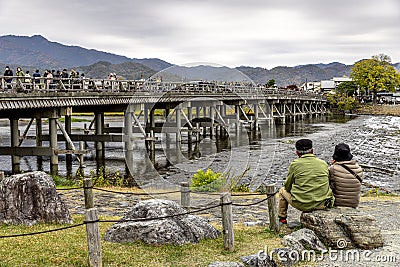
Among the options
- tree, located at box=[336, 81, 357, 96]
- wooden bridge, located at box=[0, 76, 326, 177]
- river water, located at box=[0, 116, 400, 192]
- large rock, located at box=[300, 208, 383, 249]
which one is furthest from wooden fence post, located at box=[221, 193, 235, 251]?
tree, located at box=[336, 81, 357, 96]

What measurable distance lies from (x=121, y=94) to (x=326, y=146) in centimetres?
1481

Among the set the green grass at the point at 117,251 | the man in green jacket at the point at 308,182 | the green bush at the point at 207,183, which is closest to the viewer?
the green grass at the point at 117,251

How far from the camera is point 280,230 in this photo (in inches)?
370

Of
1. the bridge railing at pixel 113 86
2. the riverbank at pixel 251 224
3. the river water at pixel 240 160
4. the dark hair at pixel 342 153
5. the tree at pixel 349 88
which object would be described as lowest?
the river water at pixel 240 160

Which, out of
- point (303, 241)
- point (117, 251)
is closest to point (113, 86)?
point (117, 251)

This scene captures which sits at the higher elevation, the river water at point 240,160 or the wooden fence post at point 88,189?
the wooden fence post at point 88,189

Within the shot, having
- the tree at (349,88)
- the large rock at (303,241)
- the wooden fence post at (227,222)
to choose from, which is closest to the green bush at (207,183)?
the large rock at (303,241)

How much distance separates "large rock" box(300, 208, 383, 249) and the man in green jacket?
0.28 meters

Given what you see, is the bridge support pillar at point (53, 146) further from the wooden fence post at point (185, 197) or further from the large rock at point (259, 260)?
the large rock at point (259, 260)

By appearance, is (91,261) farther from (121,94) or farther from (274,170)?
(121,94)

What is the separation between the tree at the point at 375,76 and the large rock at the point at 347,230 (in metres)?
89.4

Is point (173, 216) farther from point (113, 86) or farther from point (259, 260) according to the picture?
point (113, 86)

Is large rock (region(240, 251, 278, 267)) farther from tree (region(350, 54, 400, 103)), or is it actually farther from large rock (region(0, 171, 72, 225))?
tree (region(350, 54, 400, 103))

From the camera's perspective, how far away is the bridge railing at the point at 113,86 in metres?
19.2
